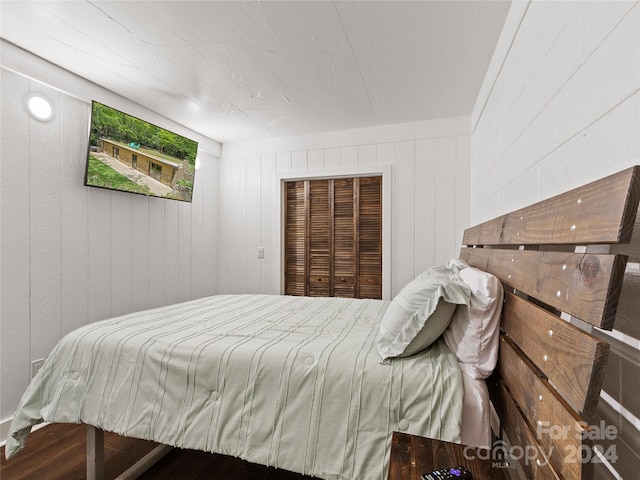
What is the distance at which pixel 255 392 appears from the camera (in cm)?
133

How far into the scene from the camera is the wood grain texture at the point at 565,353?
0.57 metres

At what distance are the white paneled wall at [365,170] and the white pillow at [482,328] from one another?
198 cm

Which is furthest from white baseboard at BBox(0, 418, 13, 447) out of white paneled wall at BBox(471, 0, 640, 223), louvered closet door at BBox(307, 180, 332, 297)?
white paneled wall at BBox(471, 0, 640, 223)

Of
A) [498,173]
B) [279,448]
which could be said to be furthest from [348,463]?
[498,173]

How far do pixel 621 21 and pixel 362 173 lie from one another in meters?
2.70

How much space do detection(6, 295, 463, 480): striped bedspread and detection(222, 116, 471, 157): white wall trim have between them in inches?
88.3

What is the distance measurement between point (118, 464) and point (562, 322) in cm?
224

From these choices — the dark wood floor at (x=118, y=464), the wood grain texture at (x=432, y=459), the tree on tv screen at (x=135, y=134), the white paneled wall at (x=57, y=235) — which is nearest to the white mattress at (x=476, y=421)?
the wood grain texture at (x=432, y=459)

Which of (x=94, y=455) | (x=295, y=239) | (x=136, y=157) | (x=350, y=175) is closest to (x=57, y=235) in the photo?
(x=136, y=157)

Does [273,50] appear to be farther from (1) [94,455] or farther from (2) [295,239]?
(1) [94,455]

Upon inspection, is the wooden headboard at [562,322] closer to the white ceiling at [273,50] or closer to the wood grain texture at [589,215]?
the wood grain texture at [589,215]

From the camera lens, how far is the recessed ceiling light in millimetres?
2123

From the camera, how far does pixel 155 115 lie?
306 cm

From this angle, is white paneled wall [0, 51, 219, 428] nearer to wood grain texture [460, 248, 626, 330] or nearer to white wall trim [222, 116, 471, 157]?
white wall trim [222, 116, 471, 157]
